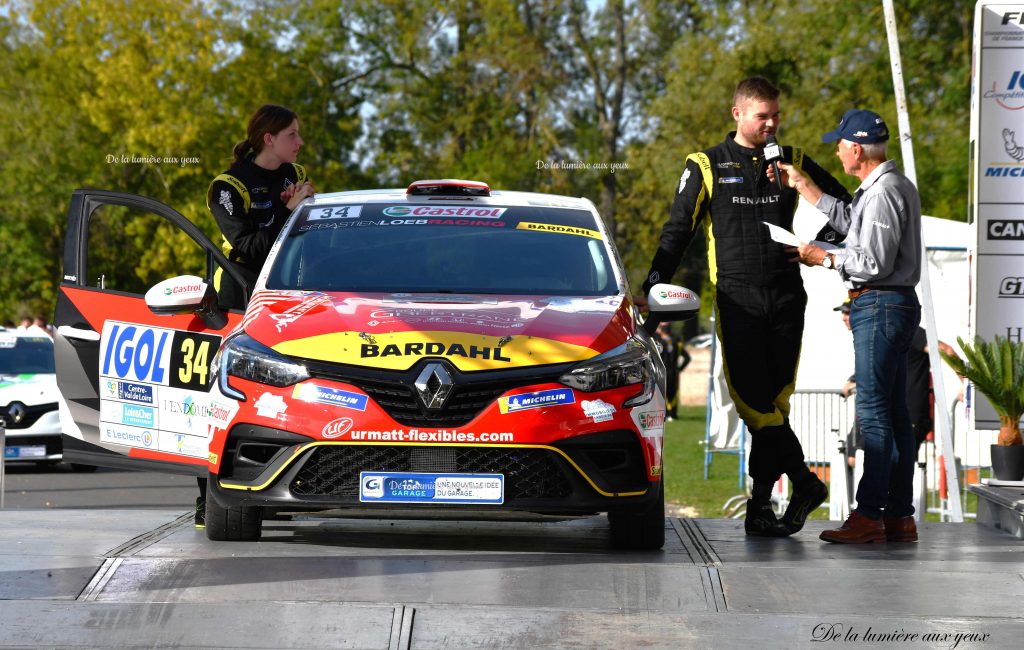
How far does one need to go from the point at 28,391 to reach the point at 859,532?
40.2 feet

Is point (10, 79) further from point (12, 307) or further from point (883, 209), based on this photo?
point (883, 209)

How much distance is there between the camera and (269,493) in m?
6.14

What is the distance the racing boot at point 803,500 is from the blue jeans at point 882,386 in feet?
0.64

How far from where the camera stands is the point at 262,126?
7773mm

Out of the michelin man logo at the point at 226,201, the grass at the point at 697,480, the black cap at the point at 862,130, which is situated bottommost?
the grass at the point at 697,480

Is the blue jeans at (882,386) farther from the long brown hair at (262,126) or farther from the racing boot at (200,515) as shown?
the racing boot at (200,515)

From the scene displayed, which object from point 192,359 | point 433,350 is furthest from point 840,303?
point 433,350

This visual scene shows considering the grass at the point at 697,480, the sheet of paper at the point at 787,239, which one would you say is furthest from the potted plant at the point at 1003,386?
the sheet of paper at the point at 787,239

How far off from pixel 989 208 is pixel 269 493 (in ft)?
17.3

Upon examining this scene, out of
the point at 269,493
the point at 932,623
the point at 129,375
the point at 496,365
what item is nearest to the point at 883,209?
the point at 496,365

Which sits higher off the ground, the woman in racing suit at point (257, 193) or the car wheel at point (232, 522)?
the woman in racing suit at point (257, 193)

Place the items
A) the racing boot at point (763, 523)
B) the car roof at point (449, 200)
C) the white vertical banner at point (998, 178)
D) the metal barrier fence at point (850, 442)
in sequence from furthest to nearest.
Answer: the metal barrier fence at point (850, 442) < the white vertical banner at point (998, 178) < the car roof at point (449, 200) < the racing boot at point (763, 523)

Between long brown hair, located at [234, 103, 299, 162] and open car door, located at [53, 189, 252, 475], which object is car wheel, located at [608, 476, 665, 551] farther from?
long brown hair, located at [234, 103, 299, 162]

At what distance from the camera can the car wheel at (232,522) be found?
21.8 feet
